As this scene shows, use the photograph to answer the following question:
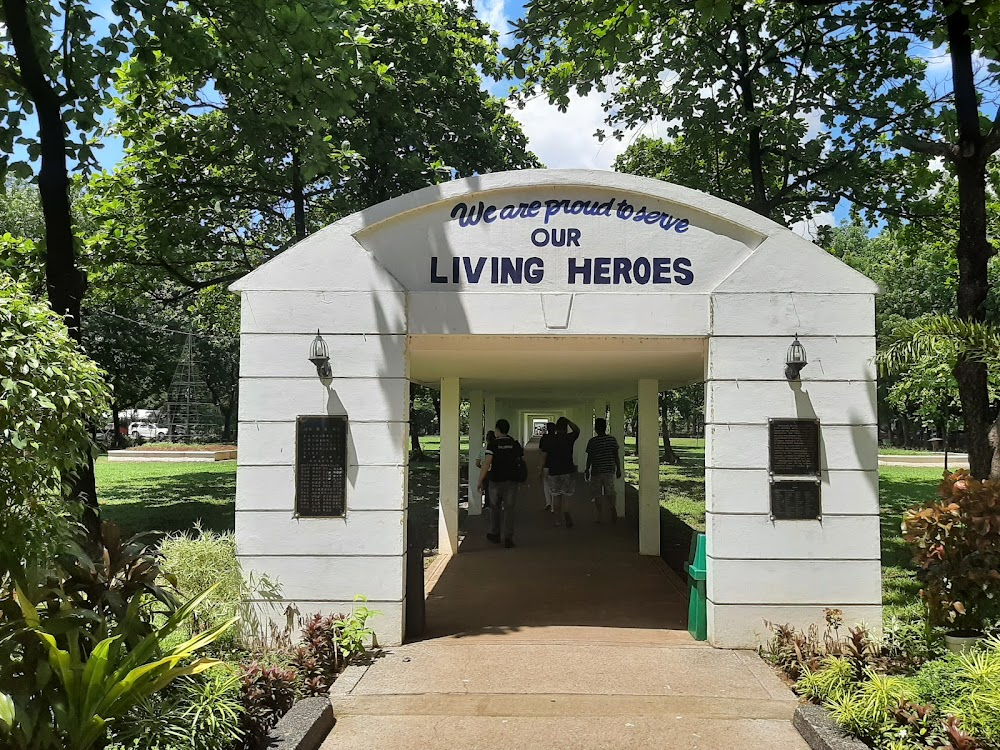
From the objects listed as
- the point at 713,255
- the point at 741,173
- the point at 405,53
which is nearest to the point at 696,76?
the point at 741,173

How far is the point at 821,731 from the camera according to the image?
4633mm

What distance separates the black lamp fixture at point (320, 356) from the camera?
6457mm

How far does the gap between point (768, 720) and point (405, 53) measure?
442 inches

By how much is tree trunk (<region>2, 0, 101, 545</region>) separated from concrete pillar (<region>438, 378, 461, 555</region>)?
4810 mm

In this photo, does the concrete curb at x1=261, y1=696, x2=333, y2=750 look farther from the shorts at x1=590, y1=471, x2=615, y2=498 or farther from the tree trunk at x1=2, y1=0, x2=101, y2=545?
the shorts at x1=590, y1=471, x2=615, y2=498

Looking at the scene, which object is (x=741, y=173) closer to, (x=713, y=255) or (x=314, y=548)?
(x=713, y=255)

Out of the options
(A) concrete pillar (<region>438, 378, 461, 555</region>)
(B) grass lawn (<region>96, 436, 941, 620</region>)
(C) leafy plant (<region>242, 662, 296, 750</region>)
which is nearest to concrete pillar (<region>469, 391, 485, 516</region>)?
(B) grass lawn (<region>96, 436, 941, 620</region>)

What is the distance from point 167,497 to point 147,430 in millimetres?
45952

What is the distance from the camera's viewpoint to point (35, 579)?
390cm

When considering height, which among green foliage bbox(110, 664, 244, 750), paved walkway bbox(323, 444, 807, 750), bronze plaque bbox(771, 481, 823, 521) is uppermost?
bronze plaque bbox(771, 481, 823, 521)

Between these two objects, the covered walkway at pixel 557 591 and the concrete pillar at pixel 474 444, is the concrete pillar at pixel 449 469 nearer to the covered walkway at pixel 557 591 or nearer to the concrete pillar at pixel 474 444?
the covered walkway at pixel 557 591

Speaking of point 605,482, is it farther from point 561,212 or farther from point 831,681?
point 831,681

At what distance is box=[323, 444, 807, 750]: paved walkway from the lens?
487 cm

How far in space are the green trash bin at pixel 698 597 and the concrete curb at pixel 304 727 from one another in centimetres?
334
